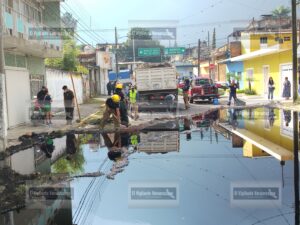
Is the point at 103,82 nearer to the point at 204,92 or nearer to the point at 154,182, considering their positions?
the point at 204,92

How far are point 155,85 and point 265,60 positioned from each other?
13.8m

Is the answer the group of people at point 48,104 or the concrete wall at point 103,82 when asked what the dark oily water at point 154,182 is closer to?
the group of people at point 48,104

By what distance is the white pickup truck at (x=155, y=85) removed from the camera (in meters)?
26.0

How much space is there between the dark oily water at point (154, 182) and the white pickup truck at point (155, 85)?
12.2 m

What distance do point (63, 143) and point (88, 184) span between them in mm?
6077

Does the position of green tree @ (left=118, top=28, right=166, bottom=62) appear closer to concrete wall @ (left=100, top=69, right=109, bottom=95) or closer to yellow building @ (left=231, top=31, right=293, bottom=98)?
concrete wall @ (left=100, top=69, right=109, bottom=95)

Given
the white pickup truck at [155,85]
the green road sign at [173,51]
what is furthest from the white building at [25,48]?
the green road sign at [173,51]

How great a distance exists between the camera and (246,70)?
139 feet

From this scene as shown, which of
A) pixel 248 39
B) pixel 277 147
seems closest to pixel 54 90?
pixel 277 147

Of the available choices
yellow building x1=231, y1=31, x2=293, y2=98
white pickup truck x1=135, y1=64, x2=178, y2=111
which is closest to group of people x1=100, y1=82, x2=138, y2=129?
white pickup truck x1=135, y1=64, x2=178, y2=111

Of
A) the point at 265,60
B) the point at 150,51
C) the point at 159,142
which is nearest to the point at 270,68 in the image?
the point at 265,60

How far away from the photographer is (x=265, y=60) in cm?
3603

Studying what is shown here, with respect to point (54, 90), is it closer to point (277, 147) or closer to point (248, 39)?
point (277, 147)

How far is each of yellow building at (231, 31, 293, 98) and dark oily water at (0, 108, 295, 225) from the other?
750 inches
